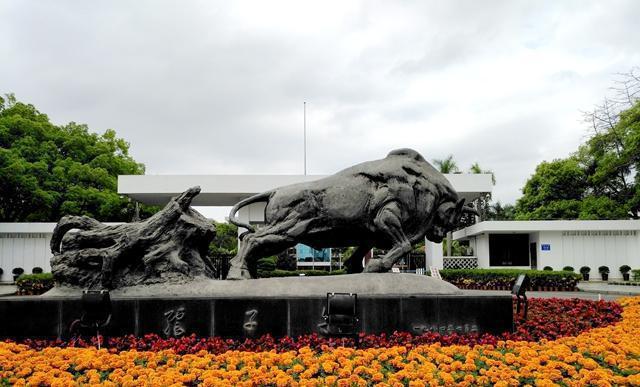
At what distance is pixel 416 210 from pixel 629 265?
2563cm

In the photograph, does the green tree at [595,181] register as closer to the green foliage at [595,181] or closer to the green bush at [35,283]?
the green foliage at [595,181]

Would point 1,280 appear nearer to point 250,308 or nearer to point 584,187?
point 250,308

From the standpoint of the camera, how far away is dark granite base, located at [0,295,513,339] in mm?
6363

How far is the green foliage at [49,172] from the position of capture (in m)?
28.8

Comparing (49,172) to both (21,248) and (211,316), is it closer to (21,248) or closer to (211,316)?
(21,248)

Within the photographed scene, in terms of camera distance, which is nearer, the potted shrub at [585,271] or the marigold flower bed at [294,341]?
the marigold flower bed at [294,341]

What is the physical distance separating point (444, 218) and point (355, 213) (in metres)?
1.41

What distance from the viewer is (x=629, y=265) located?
28.4 meters

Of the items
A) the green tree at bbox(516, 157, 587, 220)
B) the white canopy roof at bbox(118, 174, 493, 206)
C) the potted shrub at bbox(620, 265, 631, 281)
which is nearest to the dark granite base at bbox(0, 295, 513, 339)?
A: the white canopy roof at bbox(118, 174, 493, 206)

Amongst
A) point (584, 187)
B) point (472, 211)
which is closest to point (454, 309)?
point (472, 211)

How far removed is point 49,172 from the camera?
100 feet

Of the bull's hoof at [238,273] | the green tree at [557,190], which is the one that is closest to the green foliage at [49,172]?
the bull's hoof at [238,273]

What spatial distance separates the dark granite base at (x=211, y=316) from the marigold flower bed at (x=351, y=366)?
701mm

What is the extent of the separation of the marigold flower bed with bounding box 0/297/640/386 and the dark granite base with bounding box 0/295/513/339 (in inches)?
27.6
